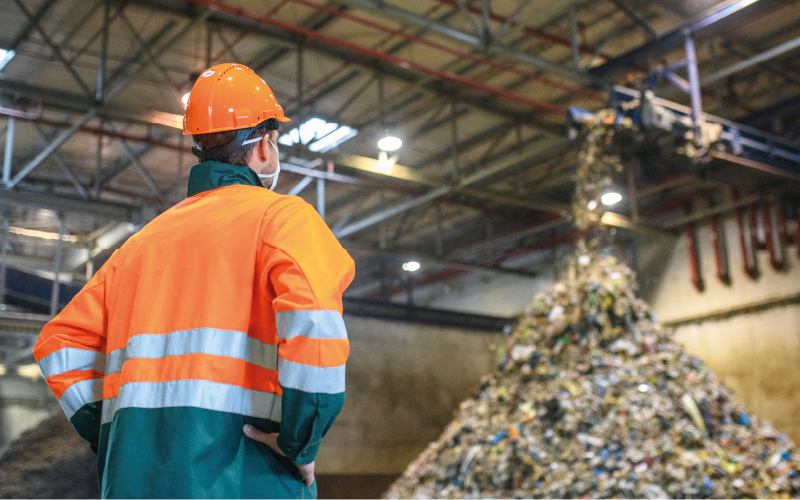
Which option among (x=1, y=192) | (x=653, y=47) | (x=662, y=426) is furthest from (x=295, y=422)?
(x=1, y=192)

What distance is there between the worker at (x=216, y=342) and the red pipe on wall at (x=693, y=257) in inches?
444

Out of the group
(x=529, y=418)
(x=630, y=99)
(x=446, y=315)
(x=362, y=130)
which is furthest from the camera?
(x=446, y=315)

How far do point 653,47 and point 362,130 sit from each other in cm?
377

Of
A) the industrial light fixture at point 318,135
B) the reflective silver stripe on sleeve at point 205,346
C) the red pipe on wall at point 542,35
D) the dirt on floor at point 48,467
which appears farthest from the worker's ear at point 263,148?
the industrial light fixture at point 318,135

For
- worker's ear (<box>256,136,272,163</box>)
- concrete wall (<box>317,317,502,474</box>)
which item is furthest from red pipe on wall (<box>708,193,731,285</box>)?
worker's ear (<box>256,136,272,163</box>)

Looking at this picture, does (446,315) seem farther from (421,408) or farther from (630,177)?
(630,177)

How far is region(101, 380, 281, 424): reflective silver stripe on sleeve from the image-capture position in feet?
4.09

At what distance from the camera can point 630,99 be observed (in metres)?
7.10

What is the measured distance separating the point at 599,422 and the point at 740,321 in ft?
19.6

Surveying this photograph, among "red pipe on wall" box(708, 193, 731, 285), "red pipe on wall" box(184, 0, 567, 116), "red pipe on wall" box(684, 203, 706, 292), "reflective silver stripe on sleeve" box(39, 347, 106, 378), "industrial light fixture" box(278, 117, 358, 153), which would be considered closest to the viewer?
"reflective silver stripe on sleeve" box(39, 347, 106, 378)

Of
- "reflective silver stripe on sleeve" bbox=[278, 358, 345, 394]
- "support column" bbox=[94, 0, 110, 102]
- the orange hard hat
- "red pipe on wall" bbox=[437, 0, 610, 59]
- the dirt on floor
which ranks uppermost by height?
"red pipe on wall" bbox=[437, 0, 610, 59]

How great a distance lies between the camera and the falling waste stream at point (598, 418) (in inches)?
217

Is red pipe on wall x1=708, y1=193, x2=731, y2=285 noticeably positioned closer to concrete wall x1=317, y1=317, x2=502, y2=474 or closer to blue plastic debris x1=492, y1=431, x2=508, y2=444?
concrete wall x1=317, y1=317, x2=502, y2=474

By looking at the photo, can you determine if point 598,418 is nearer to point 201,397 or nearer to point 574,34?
point 574,34
